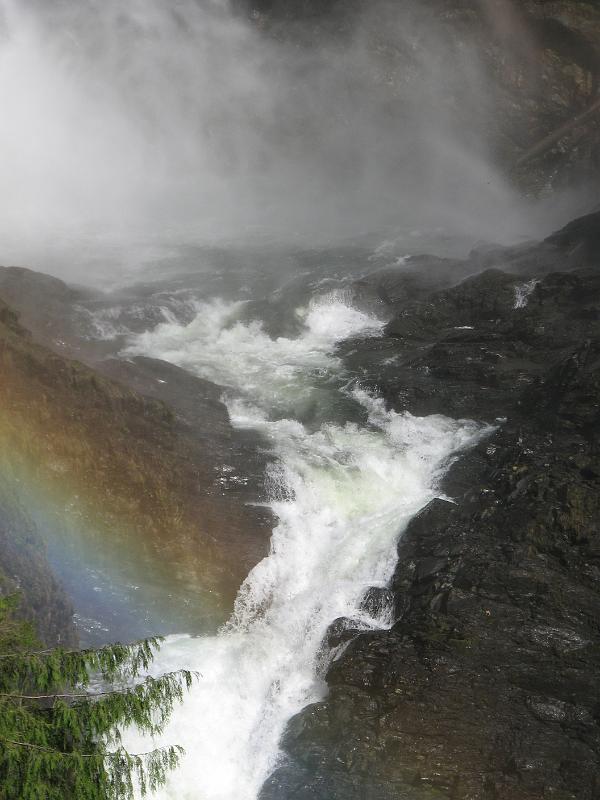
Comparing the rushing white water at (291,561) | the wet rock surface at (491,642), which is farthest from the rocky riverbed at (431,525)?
the rushing white water at (291,561)

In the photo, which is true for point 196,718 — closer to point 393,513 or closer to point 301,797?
point 301,797

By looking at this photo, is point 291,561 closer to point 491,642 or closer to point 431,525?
point 431,525

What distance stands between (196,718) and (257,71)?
40.3 meters

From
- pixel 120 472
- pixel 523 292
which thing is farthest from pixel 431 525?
pixel 523 292

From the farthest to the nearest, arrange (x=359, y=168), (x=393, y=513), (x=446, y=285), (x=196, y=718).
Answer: (x=359, y=168)
(x=446, y=285)
(x=393, y=513)
(x=196, y=718)

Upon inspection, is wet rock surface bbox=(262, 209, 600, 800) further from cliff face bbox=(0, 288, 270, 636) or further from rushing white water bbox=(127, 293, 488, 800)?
cliff face bbox=(0, 288, 270, 636)

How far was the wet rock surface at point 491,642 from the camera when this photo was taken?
895 centimetres

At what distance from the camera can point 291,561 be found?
12.7 metres

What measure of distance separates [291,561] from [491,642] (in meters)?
3.85

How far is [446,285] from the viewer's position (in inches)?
925

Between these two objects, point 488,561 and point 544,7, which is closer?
point 488,561

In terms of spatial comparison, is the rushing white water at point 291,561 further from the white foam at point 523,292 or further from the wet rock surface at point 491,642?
the white foam at point 523,292

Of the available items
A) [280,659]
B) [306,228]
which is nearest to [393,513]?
[280,659]

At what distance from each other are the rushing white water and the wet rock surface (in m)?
0.50
